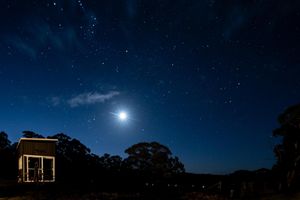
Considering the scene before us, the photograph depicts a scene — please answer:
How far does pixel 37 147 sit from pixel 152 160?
27402mm

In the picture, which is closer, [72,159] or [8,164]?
[8,164]

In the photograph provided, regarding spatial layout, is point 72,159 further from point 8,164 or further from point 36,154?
point 36,154

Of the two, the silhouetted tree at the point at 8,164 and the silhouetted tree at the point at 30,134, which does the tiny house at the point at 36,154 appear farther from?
the silhouetted tree at the point at 30,134

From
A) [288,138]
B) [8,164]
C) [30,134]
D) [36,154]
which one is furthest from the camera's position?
[30,134]

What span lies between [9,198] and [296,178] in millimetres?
20362

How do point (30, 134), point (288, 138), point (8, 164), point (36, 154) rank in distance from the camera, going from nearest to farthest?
point (36, 154) < point (288, 138) < point (8, 164) < point (30, 134)

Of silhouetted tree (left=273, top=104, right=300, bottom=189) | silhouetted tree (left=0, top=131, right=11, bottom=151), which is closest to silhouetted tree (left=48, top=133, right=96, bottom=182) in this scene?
silhouetted tree (left=0, top=131, right=11, bottom=151)

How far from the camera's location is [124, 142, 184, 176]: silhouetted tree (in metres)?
53.4

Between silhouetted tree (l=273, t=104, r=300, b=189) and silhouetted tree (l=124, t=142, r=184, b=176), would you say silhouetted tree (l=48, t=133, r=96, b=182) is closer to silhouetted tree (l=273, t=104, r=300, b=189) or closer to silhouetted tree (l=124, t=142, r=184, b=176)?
silhouetted tree (l=124, t=142, r=184, b=176)

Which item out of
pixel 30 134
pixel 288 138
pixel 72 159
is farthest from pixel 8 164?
pixel 288 138

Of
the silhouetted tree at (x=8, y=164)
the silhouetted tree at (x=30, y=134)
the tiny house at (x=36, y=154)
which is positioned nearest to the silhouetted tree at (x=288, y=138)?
the tiny house at (x=36, y=154)

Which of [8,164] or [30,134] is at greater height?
[30,134]

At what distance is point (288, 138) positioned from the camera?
33.6 metres

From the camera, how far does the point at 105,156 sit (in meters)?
57.2
